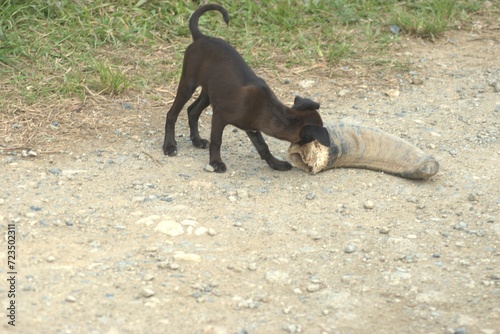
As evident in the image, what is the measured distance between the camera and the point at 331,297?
5043mm

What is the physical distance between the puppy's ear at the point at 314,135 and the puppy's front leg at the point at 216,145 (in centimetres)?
58

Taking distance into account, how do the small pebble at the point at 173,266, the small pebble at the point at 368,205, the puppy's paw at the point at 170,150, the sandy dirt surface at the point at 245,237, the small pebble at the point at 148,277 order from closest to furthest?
the sandy dirt surface at the point at 245,237
the small pebble at the point at 148,277
the small pebble at the point at 173,266
the small pebble at the point at 368,205
the puppy's paw at the point at 170,150

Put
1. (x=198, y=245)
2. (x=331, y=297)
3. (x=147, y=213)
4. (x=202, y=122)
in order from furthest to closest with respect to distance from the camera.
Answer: (x=202, y=122) < (x=147, y=213) < (x=198, y=245) < (x=331, y=297)

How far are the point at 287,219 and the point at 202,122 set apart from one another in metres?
1.96

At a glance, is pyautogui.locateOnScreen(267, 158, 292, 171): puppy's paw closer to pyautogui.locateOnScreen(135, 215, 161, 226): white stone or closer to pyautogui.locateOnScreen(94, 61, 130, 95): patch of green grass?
pyautogui.locateOnScreen(135, 215, 161, 226): white stone

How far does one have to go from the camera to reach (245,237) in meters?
5.66

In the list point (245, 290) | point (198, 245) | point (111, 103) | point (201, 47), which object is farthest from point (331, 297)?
point (111, 103)

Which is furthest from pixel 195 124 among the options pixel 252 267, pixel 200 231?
pixel 252 267

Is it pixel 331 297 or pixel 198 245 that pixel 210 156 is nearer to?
pixel 198 245

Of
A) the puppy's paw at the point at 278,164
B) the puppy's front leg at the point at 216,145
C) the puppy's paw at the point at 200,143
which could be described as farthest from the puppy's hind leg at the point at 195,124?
the puppy's paw at the point at 278,164

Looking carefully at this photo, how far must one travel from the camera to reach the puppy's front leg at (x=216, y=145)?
659cm

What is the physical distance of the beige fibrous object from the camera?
21.4 feet

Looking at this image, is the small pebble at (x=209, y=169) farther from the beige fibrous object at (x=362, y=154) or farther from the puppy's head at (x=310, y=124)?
the puppy's head at (x=310, y=124)

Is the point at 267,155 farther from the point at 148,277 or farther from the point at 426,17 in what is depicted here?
the point at 426,17
